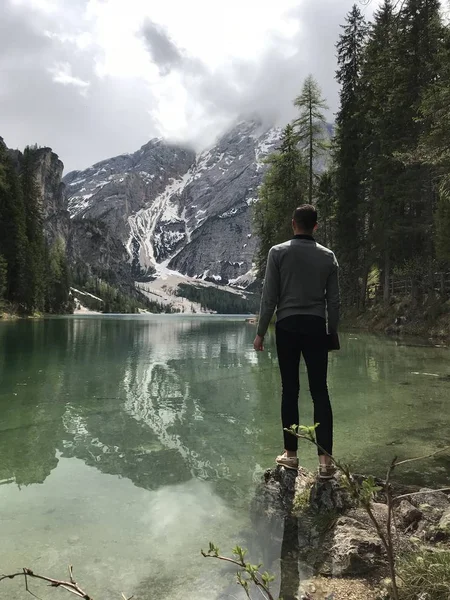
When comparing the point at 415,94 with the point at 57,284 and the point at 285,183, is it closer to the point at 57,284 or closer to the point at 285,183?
the point at 285,183

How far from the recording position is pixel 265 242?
40625mm

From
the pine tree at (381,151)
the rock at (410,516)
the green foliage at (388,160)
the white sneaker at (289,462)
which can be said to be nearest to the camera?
the rock at (410,516)

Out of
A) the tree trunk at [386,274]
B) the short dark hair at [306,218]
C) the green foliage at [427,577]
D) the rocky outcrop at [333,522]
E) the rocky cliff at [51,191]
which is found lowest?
the rocky outcrop at [333,522]

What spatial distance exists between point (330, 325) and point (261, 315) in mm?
634

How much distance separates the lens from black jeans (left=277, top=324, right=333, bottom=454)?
3635 millimetres

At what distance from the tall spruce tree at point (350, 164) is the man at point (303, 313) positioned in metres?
26.8

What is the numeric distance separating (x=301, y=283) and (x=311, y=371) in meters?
0.79

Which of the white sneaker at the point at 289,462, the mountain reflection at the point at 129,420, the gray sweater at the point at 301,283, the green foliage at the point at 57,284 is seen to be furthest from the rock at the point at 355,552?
the green foliage at the point at 57,284

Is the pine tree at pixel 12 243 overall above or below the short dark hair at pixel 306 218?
above

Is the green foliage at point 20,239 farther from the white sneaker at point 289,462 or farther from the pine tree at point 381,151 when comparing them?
the white sneaker at point 289,462

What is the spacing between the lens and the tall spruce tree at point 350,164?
30156 millimetres

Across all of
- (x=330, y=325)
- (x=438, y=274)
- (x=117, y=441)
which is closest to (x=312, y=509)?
(x=330, y=325)

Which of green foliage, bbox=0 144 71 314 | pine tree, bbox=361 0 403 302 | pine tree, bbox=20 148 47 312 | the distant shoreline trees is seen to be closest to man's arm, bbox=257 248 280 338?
the distant shoreline trees

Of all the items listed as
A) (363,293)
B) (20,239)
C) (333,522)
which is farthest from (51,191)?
(333,522)
